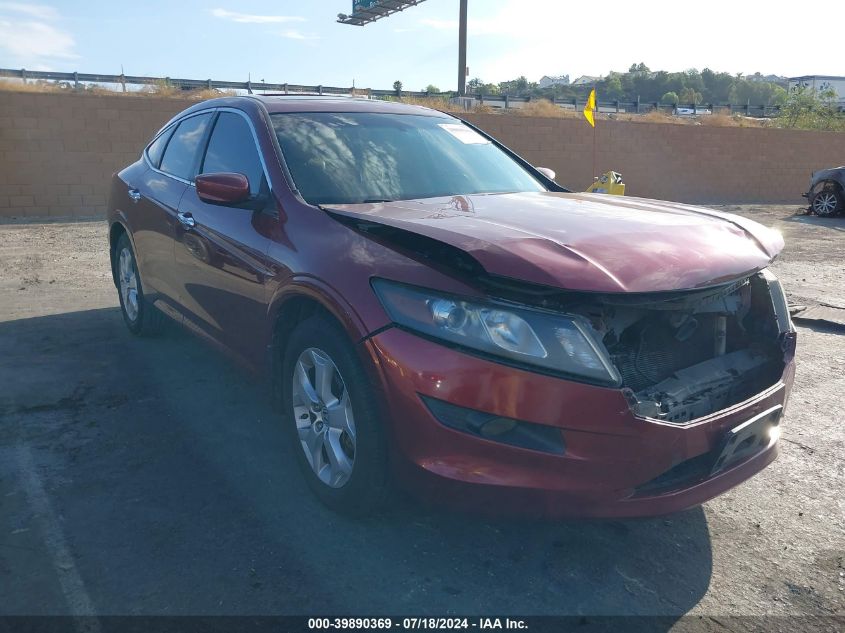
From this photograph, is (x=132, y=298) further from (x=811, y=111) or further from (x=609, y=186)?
(x=811, y=111)

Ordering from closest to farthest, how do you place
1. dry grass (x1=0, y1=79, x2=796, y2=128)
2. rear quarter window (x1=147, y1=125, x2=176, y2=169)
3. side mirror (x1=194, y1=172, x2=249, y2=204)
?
side mirror (x1=194, y1=172, x2=249, y2=204), rear quarter window (x1=147, y1=125, x2=176, y2=169), dry grass (x1=0, y1=79, x2=796, y2=128)

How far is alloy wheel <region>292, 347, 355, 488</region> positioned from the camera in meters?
2.90

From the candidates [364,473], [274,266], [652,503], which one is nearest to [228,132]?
[274,266]

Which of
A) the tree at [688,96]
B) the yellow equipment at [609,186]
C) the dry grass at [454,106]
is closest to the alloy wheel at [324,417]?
the yellow equipment at [609,186]

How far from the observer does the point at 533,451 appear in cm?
237

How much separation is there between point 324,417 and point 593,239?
4.24 ft

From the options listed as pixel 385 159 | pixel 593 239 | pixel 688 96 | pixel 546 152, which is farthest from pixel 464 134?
pixel 688 96

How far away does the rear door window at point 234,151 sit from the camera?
371cm

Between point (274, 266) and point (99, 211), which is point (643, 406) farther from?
point (99, 211)

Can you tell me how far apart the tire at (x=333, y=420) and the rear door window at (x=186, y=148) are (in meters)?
1.87

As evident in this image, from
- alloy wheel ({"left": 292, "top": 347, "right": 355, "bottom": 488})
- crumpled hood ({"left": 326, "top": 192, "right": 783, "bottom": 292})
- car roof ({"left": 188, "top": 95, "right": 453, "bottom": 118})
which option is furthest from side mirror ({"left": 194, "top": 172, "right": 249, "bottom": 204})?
alloy wheel ({"left": 292, "top": 347, "right": 355, "bottom": 488})

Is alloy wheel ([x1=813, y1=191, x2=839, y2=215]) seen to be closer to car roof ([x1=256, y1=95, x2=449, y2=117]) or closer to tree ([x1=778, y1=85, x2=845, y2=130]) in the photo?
tree ([x1=778, y1=85, x2=845, y2=130])

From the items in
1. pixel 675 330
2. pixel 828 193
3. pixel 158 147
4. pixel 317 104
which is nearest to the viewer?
pixel 675 330

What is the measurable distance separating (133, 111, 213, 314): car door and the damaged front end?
287 centimetres
